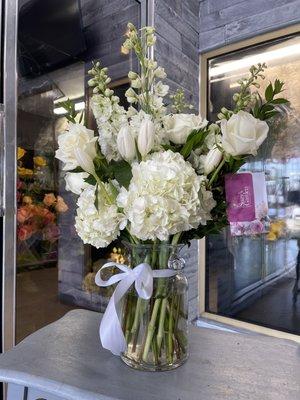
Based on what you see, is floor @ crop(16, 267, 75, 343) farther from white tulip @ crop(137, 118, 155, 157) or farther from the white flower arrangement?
white tulip @ crop(137, 118, 155, 157)

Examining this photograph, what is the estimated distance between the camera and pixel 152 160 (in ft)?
1.90

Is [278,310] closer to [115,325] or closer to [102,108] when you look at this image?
[115,325]

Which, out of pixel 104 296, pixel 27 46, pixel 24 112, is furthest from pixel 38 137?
pixel 104 296

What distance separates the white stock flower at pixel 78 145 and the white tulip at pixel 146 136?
0.28ft

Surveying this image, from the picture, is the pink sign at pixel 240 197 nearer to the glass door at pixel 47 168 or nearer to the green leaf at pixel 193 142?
the green leaf at pixel 193 142

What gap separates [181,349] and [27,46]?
1.16m

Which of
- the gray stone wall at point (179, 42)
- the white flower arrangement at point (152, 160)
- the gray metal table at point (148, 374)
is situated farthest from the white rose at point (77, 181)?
the gray stone wall at point (179, 42)

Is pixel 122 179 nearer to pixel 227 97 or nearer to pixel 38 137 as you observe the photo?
pixel 38 137

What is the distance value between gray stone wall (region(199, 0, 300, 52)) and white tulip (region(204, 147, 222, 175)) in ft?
4.79

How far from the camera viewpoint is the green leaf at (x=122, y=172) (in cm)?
61

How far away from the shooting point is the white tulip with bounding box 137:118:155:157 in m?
0.58

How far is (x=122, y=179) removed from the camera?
2.00 ft

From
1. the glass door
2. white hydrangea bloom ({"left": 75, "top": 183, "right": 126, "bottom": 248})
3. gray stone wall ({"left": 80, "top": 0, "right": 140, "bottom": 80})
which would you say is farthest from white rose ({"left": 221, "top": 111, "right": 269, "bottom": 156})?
gray stone wall ({"left": 80, "top": 0, "right": 140, "bottom": 80})

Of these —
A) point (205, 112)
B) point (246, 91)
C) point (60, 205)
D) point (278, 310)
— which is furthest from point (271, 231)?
point (246, 91)
